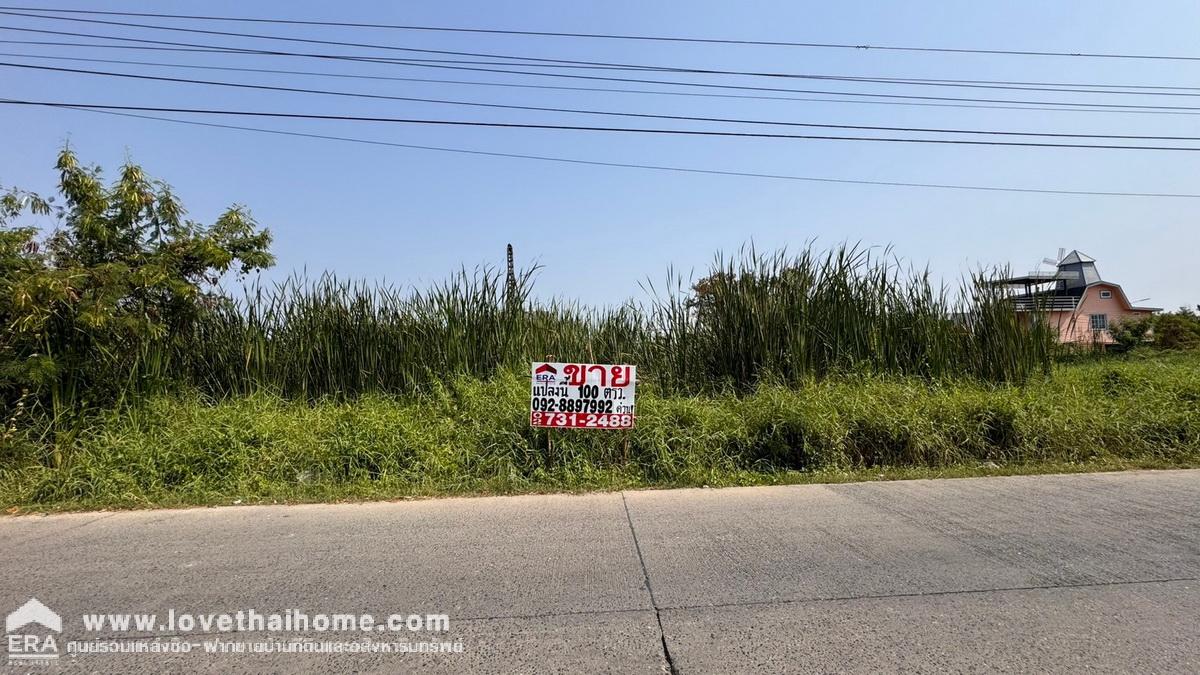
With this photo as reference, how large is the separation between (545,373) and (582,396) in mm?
465

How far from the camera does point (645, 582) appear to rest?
362 cm

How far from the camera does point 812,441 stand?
6.86 meters

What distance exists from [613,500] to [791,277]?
214 inches

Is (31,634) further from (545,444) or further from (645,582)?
(545,444)

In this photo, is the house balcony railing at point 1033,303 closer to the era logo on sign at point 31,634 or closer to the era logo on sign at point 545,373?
the era logo on sign at point 545,373

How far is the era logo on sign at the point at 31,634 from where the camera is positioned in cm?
288

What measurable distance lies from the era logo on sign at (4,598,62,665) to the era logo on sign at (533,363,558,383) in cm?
407

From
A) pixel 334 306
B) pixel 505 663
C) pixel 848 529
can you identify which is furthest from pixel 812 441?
pixel 334 306

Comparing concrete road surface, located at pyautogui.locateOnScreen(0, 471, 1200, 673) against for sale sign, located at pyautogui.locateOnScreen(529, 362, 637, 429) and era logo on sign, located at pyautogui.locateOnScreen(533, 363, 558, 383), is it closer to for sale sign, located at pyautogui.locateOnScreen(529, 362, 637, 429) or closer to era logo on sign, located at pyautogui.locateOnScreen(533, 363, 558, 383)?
for sale sign, located at pyautogui.locateOnScreen(529, 362, 637, 429)

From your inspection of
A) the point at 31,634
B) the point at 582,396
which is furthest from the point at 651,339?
the point at 31,634

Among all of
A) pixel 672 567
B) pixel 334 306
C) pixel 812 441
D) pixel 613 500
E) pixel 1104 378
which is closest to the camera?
pixel 672 567

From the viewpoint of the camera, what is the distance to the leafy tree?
6.39m

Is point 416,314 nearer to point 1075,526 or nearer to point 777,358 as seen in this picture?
point 777,358

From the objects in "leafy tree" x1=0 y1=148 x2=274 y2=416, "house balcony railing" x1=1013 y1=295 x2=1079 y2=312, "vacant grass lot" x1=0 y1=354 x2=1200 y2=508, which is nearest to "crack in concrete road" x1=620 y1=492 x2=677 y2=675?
"vacant grass lot" x1=0 y1=354 x2=1200 y2=508
